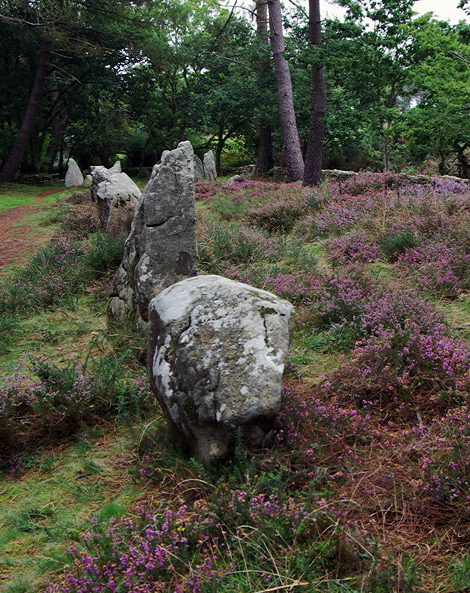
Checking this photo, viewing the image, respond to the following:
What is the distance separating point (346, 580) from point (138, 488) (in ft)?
4.84

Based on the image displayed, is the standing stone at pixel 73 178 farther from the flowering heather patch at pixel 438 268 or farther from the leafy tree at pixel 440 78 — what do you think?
the flowering heather patch at pixel 438 268

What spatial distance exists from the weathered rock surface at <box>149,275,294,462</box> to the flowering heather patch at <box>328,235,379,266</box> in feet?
11.6

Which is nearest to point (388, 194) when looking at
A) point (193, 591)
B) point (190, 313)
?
point (190, 313)

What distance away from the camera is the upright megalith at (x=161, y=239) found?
561cm

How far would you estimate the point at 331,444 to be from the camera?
3041mm

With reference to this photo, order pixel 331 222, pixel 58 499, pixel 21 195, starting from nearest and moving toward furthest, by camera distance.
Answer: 1. pixel 58 499
2. pixel 331 222
3. pixel 21 195

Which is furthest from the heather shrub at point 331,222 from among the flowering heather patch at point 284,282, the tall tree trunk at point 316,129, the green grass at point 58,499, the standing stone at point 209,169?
the standing stone at point 209,169

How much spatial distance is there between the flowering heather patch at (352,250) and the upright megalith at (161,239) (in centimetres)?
219

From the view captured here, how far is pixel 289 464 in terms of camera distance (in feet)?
9.57

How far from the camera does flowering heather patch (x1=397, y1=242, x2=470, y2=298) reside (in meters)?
5.49

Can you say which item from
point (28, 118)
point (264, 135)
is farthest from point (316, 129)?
point (28, 118)

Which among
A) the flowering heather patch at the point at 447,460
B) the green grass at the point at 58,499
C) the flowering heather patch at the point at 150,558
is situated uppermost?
the flowering heather patch at the point at 447,460

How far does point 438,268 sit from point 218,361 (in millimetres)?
3777

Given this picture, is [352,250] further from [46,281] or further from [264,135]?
[264,135]
